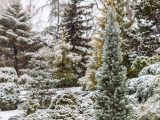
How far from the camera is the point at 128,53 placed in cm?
1884

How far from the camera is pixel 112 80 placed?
369 inches

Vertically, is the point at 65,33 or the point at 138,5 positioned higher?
the point at 138,5

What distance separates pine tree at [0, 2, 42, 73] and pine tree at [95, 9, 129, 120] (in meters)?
Answer: 17.3

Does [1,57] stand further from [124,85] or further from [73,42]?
[124,85]

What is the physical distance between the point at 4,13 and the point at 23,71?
5487 mm

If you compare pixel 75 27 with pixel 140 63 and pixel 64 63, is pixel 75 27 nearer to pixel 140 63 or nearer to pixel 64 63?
pixel 64 63

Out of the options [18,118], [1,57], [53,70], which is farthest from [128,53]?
[1,57]

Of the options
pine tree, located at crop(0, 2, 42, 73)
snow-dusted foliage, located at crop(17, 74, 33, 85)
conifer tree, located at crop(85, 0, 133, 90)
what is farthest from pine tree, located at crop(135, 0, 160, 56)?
pine tree, located at crop(0, 2, 42, 73)

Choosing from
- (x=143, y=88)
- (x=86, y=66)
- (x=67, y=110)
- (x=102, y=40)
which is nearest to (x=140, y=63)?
(x=102, y=40)

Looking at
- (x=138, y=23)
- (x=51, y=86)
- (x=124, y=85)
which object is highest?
(x=138, y=23)

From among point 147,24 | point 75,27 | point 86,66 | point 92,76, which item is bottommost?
point 92,76

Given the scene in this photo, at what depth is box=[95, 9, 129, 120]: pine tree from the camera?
9.34 m

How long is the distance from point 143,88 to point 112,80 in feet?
11.0

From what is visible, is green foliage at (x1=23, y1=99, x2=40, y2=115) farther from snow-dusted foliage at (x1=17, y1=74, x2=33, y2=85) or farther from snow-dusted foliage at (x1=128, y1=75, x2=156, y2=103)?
snow-dusted foliage at (x1=17, y1=74, x2=33, y2=85)
